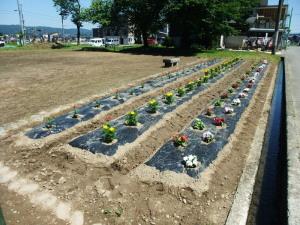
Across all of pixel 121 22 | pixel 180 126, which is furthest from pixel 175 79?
pixel 121 22

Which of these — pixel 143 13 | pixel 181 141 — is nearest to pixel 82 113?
pixel 181 141

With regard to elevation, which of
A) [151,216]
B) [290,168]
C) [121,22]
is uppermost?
[121,22]

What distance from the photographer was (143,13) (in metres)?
34.9

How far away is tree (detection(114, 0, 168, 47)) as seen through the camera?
33.3 metres

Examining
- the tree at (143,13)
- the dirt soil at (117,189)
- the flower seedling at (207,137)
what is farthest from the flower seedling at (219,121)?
the tree at (143,13)

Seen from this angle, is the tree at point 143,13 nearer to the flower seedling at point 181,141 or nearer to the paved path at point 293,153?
the paved path at point 293,153

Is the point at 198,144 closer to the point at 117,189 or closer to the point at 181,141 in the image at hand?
the point at 181,141

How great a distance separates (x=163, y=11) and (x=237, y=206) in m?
31.4

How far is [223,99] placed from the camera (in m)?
10.9

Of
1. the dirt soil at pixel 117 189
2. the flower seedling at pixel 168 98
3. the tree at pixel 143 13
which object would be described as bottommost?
the dirt soil at pixel 117 189

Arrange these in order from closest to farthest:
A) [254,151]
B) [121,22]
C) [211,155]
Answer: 1. [211,155]
2. [254,151]
3. [121,22]

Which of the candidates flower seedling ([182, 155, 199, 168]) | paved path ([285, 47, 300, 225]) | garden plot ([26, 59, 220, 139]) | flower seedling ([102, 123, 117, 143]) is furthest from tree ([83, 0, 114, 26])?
flower seedling ([182, 155, 199, 168])

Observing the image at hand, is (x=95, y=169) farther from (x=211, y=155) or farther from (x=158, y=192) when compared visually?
(x=211, y=155)

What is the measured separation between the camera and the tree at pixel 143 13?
109 ft
